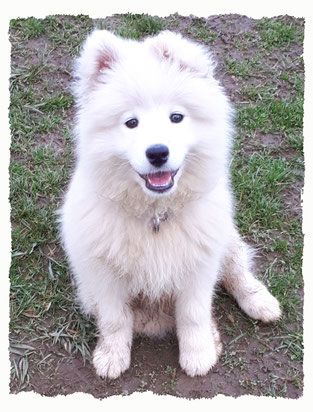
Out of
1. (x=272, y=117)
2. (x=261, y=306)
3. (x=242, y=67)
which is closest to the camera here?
(x=261, y=306)

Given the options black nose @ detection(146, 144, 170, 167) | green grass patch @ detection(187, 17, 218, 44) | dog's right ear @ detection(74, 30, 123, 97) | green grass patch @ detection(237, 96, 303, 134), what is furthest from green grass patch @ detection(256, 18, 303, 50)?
black nose @ detection(146, 144, 170, 167)

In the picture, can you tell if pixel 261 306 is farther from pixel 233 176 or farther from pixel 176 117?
pixel 176 117

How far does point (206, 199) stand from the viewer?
3.08 meters

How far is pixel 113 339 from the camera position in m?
3.55

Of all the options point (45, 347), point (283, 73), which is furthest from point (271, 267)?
point (283, 73)

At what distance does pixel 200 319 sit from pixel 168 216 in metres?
0.81

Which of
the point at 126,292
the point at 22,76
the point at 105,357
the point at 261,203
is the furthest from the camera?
the point at 22,76

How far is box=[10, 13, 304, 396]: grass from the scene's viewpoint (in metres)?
3.74

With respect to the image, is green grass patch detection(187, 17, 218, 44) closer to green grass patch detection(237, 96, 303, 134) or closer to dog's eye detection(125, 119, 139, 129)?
green grass patch detection(237, 96, 303, 134)

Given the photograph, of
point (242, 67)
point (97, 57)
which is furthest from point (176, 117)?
point (242, 67)

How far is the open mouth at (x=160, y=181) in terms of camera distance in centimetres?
268

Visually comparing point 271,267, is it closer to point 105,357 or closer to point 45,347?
point 105,357

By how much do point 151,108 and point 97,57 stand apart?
0.39 meters

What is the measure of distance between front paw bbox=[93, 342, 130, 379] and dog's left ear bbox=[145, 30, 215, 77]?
184 cm
